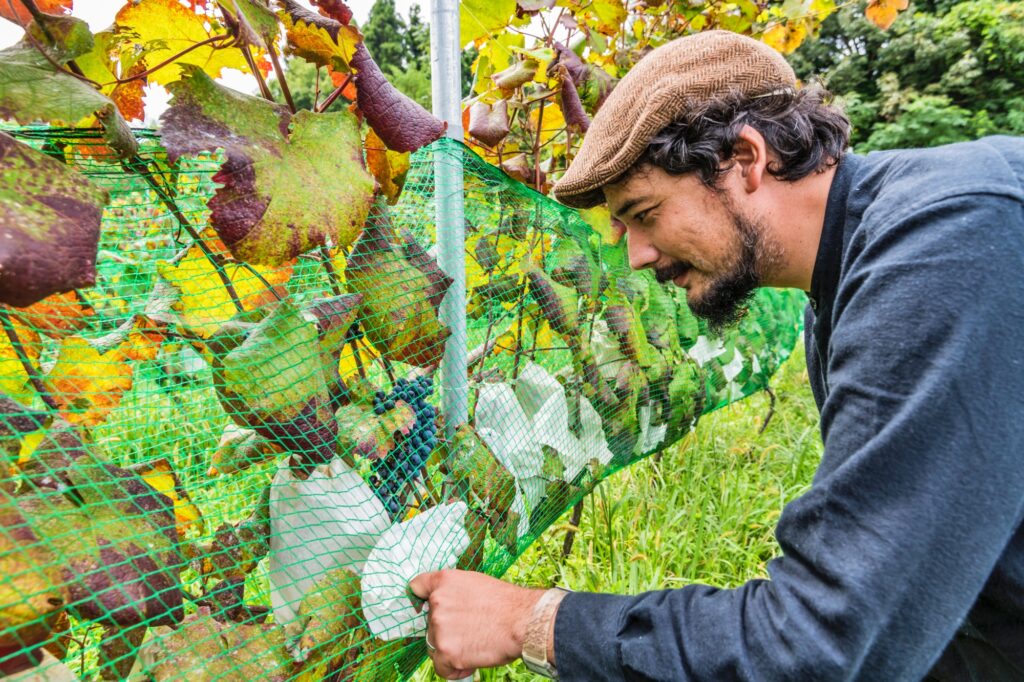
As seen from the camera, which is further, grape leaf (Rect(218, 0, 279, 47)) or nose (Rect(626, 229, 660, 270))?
nose (Rect(626, 229, 660, 270))

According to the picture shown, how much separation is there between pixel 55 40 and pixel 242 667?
2.56ft

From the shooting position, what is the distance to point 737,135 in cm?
125

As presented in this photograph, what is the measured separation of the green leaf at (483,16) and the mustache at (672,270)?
2.54ft

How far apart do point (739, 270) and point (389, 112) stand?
779mm

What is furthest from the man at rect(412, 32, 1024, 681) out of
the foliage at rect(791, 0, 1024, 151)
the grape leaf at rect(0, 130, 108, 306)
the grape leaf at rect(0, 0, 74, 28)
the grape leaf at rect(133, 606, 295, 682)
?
the foliage at rect(791, 0, 1024, 151)

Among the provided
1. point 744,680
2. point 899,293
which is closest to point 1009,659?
point 744,680

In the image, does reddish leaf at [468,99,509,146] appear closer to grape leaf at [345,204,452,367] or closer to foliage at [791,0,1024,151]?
grape leaf at [345,204,452,367]

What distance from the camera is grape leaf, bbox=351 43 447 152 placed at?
2.95 feet

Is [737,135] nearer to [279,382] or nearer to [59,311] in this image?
[279,382]

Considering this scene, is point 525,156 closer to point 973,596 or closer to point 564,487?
point 564,487

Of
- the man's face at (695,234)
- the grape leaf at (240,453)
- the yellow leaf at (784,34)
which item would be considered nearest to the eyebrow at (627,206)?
the man's face at (695,234)

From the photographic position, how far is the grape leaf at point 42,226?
0.53 metres

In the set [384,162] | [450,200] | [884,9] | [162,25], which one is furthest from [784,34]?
[162,25]

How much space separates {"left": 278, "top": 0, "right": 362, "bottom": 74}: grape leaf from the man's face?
64cm
